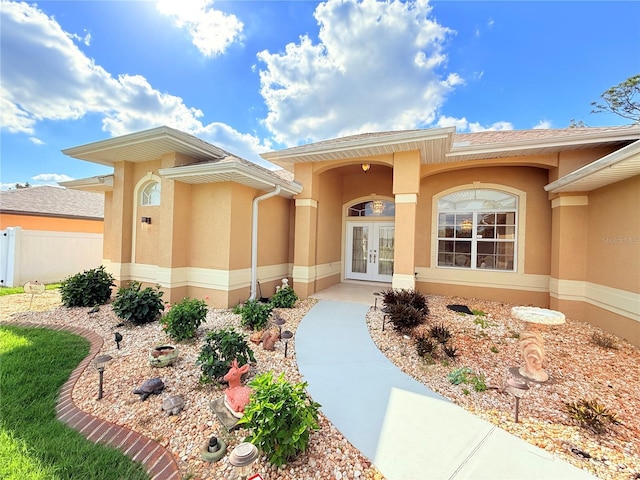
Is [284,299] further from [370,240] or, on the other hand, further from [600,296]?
[600,296]

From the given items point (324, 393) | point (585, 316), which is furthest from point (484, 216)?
point (324, 393)

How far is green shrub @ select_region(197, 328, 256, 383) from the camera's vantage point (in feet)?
11.2

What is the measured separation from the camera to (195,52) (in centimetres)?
824

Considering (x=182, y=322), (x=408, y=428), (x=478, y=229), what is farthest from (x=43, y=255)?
(x=478, y=229)

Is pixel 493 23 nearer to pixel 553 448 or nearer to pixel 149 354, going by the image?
pixel 553 448

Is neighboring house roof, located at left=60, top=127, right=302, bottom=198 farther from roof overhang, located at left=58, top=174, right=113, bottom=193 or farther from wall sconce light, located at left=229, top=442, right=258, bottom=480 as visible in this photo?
wall sconce light, located at left=229, top=442, right=258, bottom=480

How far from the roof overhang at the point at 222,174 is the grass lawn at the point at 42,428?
414 cm

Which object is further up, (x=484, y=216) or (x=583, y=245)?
(x=484, y=216)

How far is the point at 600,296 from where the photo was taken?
19.2 feet

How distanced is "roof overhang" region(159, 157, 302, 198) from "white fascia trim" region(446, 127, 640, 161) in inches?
209

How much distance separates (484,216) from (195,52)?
10917 millimetres

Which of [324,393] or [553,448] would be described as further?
[324,393]

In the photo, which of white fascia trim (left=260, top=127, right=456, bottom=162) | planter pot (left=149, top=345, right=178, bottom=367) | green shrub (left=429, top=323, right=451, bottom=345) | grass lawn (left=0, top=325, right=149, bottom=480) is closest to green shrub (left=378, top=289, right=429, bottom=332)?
green shrub (left=429, top=323, right=451, bottom=345)

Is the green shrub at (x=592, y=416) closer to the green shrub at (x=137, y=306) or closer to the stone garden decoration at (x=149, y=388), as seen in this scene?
the stone garden decoration at (x=149, y=388)
